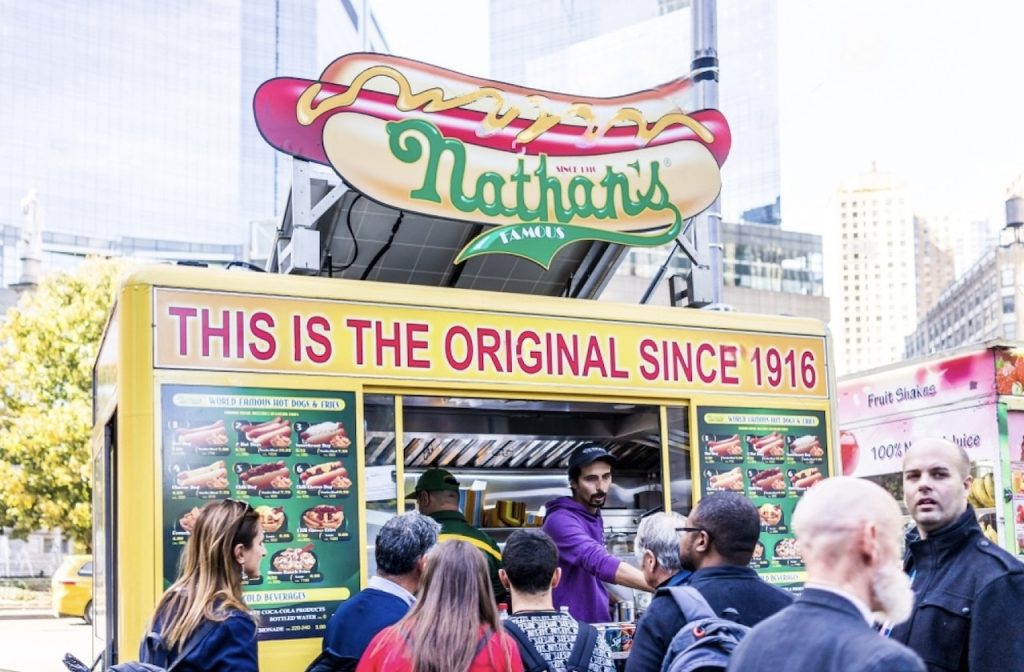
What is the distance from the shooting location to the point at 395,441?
17.3 ft

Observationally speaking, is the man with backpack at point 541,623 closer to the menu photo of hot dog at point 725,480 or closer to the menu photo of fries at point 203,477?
the menu photo of fries at point 203,477

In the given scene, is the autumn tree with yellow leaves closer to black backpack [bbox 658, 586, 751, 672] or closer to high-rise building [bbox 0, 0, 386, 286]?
black backpack [bbox 658, 586, 751, 672]

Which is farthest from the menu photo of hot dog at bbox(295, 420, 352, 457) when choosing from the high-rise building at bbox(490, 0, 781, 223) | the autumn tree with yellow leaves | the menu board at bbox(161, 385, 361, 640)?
the high-rise building at bbox(490, 0, 781, 223)

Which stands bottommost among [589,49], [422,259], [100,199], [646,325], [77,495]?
[77,495]

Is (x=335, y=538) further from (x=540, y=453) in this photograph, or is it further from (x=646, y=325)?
(x=540, y=453)

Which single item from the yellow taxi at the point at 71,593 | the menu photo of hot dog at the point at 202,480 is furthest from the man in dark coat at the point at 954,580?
the yellow taxi at the point at 71,593

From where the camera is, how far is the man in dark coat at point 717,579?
319 cm

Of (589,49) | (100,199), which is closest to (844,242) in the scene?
(589,49)

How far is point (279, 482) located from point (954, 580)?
275 centimetres

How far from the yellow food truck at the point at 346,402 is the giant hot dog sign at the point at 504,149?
43 cm

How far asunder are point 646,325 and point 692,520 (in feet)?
8.47

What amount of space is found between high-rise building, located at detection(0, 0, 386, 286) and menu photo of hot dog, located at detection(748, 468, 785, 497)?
89.6 meters

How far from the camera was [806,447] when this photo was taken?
6.29 metres

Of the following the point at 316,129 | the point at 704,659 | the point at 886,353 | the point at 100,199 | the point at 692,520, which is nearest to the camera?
the point at 704,659
